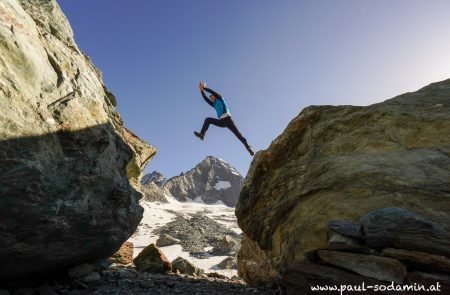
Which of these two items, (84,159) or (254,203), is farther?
(254,203)

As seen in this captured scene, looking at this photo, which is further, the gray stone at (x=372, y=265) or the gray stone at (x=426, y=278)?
the gray stone at (x=372, y=265)

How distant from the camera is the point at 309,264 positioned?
8914mm

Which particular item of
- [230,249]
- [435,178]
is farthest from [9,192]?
[230,249]

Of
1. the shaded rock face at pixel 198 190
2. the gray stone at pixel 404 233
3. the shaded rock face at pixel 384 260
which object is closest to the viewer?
the shaded rock face at pixel 384 260

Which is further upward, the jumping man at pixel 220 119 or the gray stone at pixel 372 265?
the jumping man at pixel 220 119

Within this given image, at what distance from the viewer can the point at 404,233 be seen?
7730 mm

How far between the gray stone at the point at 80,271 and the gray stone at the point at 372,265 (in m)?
9.43

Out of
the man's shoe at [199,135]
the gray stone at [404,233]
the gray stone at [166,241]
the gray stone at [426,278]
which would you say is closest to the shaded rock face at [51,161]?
the man's shoe at [199,135]

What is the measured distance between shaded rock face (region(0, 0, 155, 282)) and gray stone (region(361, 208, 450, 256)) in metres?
9.30

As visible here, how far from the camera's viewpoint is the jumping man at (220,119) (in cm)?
2244

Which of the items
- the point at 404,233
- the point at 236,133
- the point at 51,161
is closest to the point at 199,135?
the point at 236,133

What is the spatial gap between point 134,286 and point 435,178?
11.4m

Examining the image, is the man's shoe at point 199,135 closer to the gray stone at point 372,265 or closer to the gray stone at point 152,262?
the gray stone at point 152,262

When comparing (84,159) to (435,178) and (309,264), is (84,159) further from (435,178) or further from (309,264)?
(435,178)
